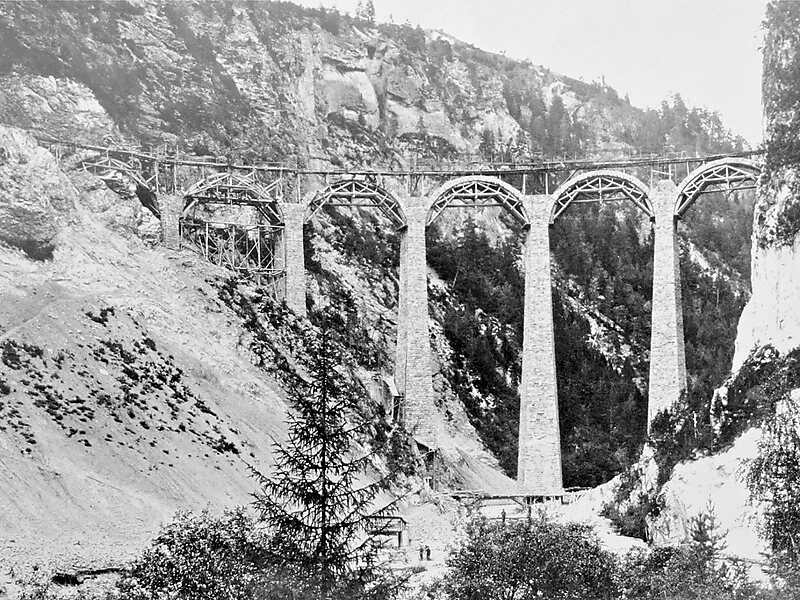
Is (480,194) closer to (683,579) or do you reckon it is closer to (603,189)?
(603,189)

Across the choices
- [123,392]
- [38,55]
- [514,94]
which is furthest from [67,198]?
[514,94]

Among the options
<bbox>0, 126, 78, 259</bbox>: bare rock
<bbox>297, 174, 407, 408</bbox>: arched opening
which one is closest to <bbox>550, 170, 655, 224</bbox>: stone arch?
<bbox>297, 174, 407, 408</bbox>: arched opening

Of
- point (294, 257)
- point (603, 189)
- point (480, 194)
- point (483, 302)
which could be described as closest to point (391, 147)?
point (483, 302)

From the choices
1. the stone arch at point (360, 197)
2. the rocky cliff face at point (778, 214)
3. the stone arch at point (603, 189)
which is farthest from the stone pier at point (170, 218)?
the rocky cliff face at point (778, 214)

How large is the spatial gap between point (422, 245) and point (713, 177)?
42.3ft

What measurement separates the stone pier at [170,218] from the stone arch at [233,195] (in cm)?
64

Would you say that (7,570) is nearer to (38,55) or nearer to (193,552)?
(193,552)

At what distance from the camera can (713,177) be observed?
43031 millimetres

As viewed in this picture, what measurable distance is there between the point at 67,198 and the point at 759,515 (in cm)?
2582

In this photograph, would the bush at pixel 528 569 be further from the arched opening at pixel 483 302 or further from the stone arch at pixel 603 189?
the arched opening at pixel 483 302

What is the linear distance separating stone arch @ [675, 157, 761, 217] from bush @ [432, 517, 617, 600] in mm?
24913

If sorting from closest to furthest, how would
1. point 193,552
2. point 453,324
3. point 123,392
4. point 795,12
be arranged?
1. point 193,552
2. point 123,392
3. point 795,12
4. point 453,324

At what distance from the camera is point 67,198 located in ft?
120

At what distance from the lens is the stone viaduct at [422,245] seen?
1640 inches
